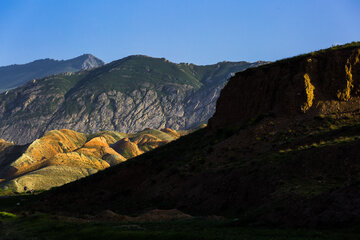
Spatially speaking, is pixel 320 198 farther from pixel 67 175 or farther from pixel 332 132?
pixel 67 175

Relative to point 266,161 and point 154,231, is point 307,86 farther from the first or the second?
point 154,231

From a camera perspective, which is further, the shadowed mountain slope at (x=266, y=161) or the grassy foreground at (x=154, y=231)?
the shadowed mountain slope at (x=266, y=161)

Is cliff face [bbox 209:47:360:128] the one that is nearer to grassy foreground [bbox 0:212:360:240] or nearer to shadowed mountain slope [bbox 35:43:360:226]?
shadowed mountain slope [bbox 35:43:360:226]

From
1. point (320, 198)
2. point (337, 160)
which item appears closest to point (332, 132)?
point (337, 160)

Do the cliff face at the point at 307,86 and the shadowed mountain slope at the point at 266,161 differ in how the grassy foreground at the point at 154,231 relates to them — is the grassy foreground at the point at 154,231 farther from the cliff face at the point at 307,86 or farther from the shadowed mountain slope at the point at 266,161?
the cliff face at the point at 307,86

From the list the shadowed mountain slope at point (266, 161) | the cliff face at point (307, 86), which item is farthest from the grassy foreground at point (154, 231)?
the cliff face at point (307, 86)

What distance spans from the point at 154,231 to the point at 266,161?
2059cm

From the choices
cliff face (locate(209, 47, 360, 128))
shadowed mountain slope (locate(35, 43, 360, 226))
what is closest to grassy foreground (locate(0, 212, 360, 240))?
shadowed mountain slope (locate(35, 43, 360, 226))

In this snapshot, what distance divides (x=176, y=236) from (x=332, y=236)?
853cm

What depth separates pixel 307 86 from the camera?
56.9m

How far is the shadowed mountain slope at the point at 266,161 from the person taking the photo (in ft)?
102

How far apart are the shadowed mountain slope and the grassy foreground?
202 centimetres

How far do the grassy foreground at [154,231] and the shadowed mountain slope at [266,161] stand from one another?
6.62 feet

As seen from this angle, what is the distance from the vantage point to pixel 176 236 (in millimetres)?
23438
